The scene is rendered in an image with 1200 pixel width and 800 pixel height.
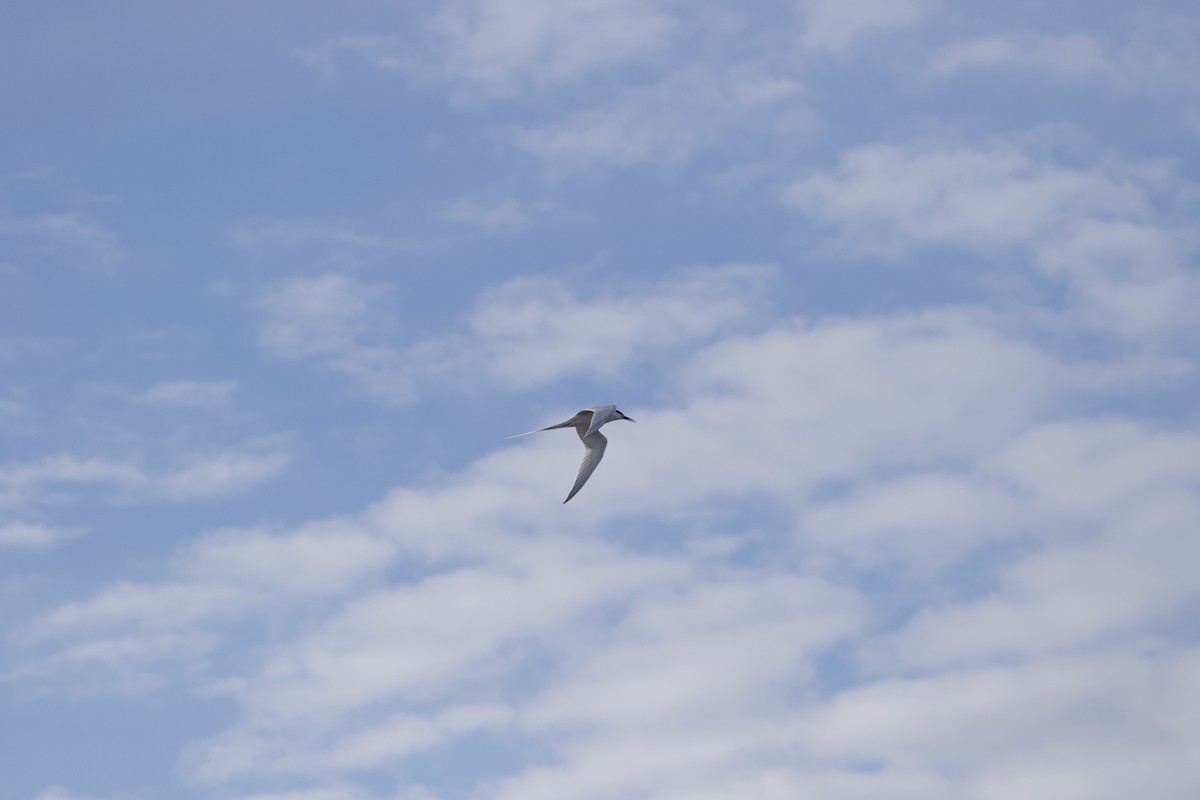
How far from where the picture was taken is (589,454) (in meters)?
74.6

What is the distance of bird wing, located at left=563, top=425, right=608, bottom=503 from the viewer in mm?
71625

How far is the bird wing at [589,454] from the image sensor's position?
71625 mm

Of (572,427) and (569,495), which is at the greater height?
(572,427)

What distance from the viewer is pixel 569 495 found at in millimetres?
67250

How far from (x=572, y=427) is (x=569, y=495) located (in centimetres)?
1015

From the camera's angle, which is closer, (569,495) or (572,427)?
(569,495)

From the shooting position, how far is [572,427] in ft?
252
